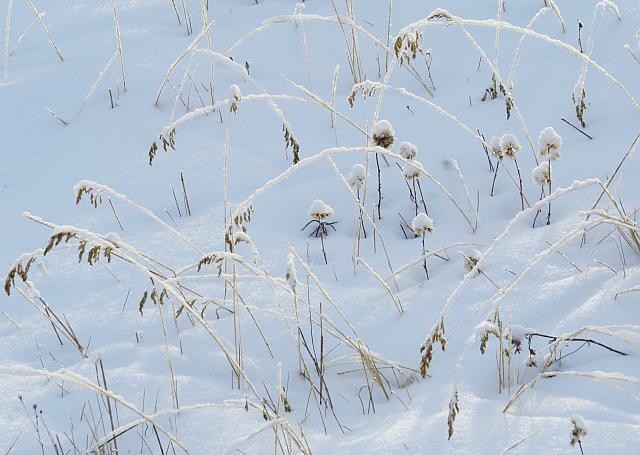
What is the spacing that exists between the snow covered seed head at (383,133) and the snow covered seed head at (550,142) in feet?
1.52

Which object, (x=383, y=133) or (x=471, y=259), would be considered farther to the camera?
(x=383, y=133)

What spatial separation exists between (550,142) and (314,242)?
0.85 meters

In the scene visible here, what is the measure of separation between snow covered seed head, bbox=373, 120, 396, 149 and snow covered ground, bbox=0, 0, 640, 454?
14 millimetres

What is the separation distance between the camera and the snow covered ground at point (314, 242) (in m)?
1.89

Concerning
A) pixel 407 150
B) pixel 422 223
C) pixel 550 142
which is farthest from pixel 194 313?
pixel 550 142

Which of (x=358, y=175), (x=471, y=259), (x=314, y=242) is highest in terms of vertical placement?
(x=358, y=175)

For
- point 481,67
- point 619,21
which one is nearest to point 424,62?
point 481,67

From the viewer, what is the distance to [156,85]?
12.3 feet

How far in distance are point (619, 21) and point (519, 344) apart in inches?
83.4

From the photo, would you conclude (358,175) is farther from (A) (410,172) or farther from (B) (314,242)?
(B) (314,242)

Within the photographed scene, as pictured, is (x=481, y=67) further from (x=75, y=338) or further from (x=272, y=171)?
(x=75, y=338)

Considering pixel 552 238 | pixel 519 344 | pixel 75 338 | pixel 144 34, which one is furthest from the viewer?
pixel 144 34

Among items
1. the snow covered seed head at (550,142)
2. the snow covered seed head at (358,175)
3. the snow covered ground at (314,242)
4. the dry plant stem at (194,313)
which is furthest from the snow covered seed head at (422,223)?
the dry plant stem at (194,313)

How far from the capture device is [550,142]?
242cm
